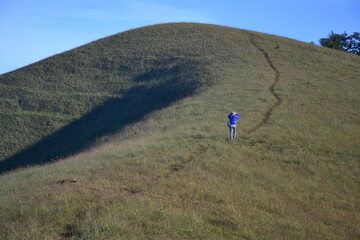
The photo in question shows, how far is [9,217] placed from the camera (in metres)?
9.05

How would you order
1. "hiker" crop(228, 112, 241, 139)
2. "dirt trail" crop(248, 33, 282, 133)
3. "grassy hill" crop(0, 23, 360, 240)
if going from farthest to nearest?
1. "dirt trail" crop(248, 33, 282, 133)
2. "hiker" crop(228, 112, 241, 139)
3. "grassy hill" crop(0, 23, 360, 240)

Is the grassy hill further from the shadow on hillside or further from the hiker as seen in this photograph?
the hiker

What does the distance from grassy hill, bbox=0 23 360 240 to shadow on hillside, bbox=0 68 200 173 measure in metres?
0.22

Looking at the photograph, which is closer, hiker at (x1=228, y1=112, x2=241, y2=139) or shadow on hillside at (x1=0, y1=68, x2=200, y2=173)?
hiker at (x1=228, y1=112, x2=241, y2=139)

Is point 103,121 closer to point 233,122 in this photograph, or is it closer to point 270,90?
point 270,90

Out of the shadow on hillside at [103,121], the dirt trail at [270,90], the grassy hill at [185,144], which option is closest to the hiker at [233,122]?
the grassy hill at [185,144]

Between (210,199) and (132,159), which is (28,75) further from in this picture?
(210,199)

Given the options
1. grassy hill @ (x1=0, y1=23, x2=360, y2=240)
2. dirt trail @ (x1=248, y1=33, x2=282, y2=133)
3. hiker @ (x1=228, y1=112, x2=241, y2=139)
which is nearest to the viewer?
grassy hill @ (x1=0, y1=23, x2=360, y2=240)

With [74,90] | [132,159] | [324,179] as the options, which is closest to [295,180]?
[324,179]

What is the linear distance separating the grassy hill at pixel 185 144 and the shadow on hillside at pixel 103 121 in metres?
0.22

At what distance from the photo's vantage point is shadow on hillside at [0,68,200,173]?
30531 mm

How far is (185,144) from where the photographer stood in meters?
17.7

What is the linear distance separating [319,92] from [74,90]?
29620mm

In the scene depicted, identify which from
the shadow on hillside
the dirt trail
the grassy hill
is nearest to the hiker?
the grassy hill
